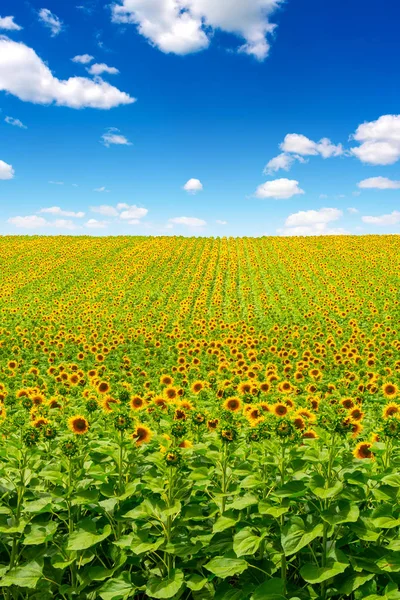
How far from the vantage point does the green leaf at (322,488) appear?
3.29 m

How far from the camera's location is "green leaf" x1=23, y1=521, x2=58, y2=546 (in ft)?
11.7

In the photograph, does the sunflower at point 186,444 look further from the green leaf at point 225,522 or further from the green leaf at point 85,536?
the green leaf at point 85,536

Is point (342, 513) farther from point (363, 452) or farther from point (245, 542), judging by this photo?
point (363, 452)

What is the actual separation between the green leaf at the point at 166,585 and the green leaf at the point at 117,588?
193 mm

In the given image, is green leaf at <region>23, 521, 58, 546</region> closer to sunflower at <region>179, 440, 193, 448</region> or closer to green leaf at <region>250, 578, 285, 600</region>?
sunflower at <region>179, 440, 193, 448</region>

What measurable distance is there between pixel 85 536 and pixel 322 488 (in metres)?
1.95

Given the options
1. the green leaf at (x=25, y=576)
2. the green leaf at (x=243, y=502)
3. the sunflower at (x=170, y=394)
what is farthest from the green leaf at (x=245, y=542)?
the sunflower at (x=170, y=394)

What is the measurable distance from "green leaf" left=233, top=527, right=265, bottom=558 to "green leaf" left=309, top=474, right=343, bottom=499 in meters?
0.55

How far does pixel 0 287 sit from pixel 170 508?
28967mm

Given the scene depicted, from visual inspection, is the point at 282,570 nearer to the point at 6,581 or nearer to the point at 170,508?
the point at 170,508

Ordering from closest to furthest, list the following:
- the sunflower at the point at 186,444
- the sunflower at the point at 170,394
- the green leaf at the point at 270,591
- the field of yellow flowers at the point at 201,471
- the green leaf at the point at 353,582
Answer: the green leaf at the point at 270,591 < the green leaf at the point at 353,582 < the field of yellow flowers at the point at 201,471 < the sunflower at the point at 186,444 < the sunflower at the point at 170,394

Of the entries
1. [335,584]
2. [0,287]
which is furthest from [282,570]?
[0,287]

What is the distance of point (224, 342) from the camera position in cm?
1717

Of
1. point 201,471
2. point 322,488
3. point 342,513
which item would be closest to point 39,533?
point 201,471
